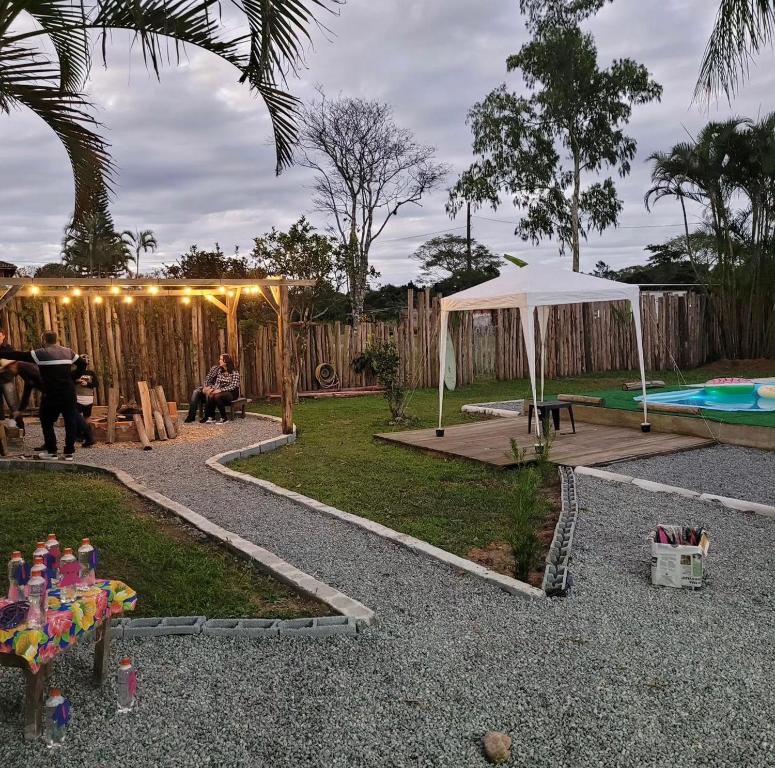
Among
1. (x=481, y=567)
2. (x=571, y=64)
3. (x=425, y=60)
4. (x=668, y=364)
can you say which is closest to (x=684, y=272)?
(x=571, y=64)

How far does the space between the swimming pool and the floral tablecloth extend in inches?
313

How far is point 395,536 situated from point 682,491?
2.67 m

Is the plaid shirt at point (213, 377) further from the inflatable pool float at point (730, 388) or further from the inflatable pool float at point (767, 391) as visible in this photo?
the inflatable pool float at point (767, 391)

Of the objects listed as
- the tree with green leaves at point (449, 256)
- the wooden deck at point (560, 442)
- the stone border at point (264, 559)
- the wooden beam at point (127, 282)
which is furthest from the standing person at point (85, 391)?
the tree with green leaves at point (449, 256)

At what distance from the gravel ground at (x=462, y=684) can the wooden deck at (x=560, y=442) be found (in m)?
3.07

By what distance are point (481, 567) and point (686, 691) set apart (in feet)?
4.93

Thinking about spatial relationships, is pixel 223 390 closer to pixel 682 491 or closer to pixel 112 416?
pixel 112 416

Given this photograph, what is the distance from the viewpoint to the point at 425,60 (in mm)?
11039

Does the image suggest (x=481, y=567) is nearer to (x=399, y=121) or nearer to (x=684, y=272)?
(x=399, y=121)

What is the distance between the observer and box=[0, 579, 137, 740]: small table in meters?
2.35

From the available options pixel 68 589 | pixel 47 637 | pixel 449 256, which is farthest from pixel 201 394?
pixel 449 256

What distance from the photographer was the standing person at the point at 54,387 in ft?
25.0

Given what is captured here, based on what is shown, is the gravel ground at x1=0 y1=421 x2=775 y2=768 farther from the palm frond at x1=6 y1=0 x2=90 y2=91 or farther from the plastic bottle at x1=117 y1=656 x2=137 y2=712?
the palm frond at x1=6 y1=0 x2=90 y2=91

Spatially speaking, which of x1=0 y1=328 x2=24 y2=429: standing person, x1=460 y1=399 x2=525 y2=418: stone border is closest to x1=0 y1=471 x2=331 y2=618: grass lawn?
x1=0 y1=328 x2=24 y2=429: standing person
